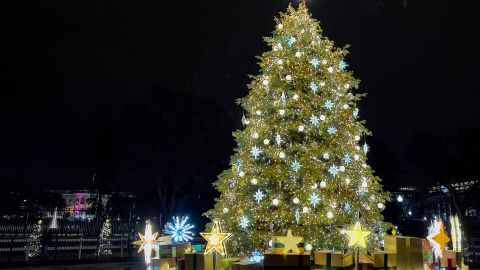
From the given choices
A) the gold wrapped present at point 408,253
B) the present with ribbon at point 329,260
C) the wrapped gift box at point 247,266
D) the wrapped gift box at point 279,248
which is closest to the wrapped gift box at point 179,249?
the wrapped gift box at point 247,266

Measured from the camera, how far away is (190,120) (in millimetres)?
24531

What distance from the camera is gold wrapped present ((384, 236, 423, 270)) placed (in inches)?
268

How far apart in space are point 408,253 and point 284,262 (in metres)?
2.16

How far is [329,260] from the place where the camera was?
6.63 metres

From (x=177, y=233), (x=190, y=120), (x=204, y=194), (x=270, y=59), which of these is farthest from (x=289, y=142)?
(x=204, y=194)

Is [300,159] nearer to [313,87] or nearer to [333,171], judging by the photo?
[333,171]

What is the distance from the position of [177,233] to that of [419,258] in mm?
4757

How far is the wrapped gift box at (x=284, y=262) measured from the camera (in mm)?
6023

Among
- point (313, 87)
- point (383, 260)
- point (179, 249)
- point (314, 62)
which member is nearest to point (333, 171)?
point (313, 87)

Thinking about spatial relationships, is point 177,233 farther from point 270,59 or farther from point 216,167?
point 216,167

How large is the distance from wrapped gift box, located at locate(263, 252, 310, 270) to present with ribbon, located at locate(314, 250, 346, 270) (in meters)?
0.67

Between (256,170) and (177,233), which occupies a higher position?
(256,170)

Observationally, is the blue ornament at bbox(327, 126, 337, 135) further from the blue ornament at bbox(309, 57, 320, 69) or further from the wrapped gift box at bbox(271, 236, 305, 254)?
the wrapped gift box at bbox(271, 236, 305, 254)

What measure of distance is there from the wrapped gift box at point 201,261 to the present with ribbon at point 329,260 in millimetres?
1584
